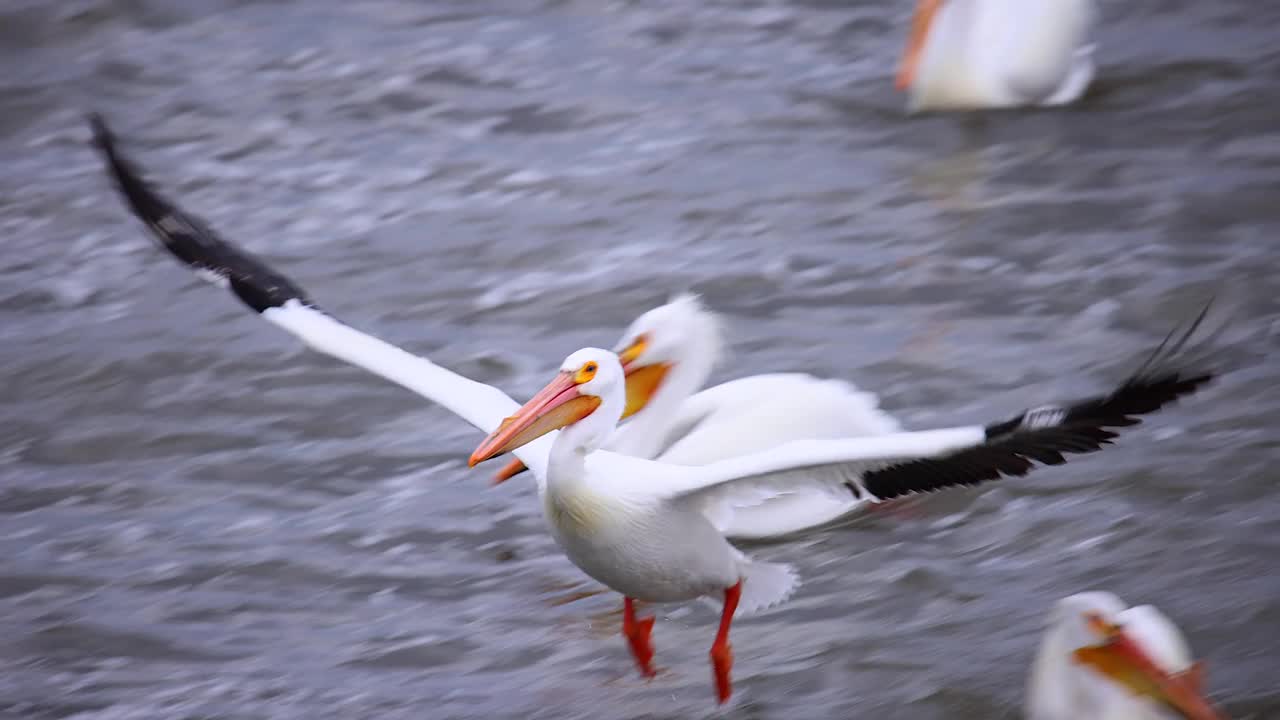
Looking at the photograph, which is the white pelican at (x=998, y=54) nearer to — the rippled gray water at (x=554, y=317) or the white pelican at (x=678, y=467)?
the rippled gray water at (x=554, y=317)

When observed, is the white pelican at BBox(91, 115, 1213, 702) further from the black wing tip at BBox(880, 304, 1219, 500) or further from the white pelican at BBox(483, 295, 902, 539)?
the white pelican at BBox(483, 295, 902, 539)

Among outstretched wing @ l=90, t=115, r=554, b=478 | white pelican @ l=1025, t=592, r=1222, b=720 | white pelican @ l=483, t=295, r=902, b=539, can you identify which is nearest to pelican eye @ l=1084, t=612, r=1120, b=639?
white pelican @ l=1025, t=592, r=1222, b=720

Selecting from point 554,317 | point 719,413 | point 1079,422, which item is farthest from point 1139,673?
point 554,317

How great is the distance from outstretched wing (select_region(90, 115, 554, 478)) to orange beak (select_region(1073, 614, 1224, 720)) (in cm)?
151

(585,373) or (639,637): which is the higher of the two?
(585,373)

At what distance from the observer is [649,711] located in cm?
468

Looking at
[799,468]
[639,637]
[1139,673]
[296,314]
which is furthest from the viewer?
[296,314]

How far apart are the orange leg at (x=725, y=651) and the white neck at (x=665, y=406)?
2.65ft

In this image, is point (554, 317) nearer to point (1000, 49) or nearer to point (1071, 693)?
point (1000, 49)

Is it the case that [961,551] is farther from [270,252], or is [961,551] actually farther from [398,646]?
[270,252]

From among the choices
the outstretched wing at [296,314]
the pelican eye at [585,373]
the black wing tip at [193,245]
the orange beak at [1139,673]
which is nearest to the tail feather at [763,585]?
the outstretched wing at [296,314]

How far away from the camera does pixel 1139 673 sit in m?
4.05

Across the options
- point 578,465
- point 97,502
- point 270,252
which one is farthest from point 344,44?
point 578,465

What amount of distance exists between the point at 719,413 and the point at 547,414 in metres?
1.08
